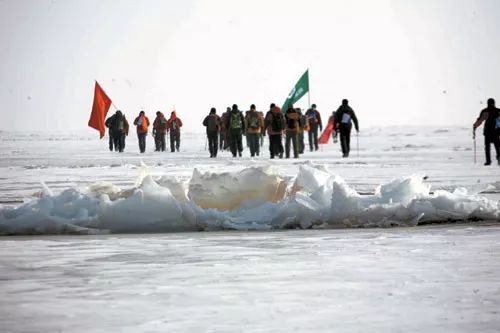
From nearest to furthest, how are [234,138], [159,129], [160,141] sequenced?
1. [234,138]
2. [159,129]
3. [160,141]

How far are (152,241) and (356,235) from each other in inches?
69.7

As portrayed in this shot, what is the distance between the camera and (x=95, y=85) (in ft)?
162

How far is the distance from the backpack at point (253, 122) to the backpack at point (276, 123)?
260cm

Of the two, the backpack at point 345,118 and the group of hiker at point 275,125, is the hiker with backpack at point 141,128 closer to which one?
the group of hiker at point 275,125

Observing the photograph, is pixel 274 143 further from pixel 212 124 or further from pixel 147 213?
pixel 147 213

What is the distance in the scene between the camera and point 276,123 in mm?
34625

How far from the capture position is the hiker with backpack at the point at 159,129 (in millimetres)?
48319

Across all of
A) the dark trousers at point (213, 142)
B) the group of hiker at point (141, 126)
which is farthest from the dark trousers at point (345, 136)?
the group of hiker at point (141, 126)

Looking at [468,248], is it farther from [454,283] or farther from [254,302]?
[254,302]

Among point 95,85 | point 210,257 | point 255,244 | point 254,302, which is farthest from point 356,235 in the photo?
point 95,85

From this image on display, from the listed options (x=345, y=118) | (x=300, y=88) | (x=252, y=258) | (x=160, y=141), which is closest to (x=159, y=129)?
(x=160, y=141)

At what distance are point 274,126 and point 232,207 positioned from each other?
22.4 metres

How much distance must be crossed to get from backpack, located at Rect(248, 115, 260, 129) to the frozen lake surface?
2705 centimetres

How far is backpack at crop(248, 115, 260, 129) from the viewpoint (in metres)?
37.5
